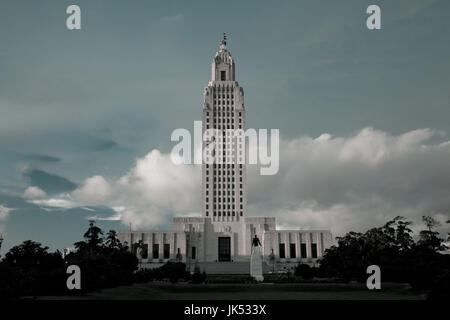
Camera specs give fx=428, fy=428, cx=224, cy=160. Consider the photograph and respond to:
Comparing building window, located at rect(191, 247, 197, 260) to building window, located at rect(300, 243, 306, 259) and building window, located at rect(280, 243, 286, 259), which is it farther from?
building window, located at rect(300, 243, 306, 259)

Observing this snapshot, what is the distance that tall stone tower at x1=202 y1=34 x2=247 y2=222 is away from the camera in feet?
335

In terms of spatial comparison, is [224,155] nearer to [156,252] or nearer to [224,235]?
[224,235]

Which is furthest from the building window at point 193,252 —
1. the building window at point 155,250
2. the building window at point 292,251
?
the building window at point 292,251

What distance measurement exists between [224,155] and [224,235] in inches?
760

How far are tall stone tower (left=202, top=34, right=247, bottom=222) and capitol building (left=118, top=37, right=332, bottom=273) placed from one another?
24 cm

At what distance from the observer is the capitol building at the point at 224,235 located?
96.9m

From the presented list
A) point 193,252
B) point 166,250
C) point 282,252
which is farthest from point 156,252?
point 282,252

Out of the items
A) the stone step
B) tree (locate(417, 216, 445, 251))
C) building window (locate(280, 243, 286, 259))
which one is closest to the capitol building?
building window (locate(280, 243, 286, 259))

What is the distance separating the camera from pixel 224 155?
104250 millimetres

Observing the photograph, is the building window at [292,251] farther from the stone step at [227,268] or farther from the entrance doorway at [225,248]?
the stone step at [227,268]

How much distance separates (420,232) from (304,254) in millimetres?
45115

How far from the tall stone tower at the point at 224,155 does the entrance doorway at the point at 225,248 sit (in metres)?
4.66
